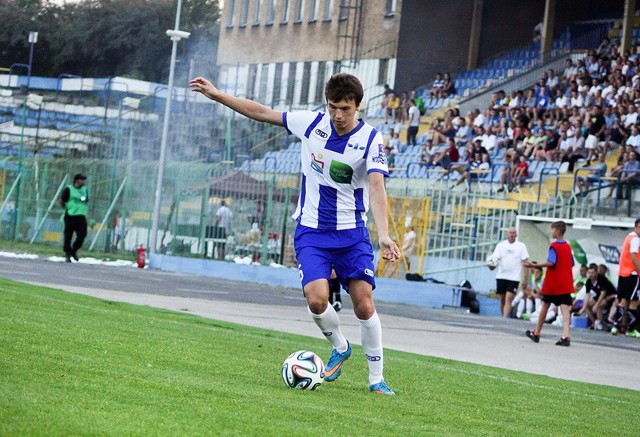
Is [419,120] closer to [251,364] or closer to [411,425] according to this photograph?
[251,364]

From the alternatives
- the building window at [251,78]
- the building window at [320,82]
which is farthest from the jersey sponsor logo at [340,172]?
the building window at [251,78]

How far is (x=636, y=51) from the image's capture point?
34.2 metres

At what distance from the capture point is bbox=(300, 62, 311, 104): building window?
46591mm

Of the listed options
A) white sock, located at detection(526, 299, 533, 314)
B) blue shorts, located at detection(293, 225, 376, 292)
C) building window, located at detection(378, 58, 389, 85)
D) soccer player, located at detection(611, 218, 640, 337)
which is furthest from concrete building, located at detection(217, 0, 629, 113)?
blue shorts, located at detection(293, 225, 376, 292)

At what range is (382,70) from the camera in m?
45.3

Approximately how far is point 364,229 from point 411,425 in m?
2.18

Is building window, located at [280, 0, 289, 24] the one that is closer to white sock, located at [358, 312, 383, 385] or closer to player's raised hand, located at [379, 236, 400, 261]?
white sock, located at [358, 312, 383, 385]

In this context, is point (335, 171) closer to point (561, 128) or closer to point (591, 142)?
point (591, 142)

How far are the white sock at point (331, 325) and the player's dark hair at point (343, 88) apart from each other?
60.6 inches

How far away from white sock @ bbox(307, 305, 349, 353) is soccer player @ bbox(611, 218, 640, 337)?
43.7 ft

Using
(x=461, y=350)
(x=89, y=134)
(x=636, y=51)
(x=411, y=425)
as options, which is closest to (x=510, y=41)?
(x=636, y=51)

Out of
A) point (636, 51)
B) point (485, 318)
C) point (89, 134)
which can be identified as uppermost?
point (636, 51)

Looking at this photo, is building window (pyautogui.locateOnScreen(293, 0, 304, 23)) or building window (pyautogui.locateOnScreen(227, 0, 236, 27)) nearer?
building window (pyautogui.locateOnScreen(227, 0, 236, 27))

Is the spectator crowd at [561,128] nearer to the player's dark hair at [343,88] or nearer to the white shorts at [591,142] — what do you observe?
the white shorts at [591,142]
